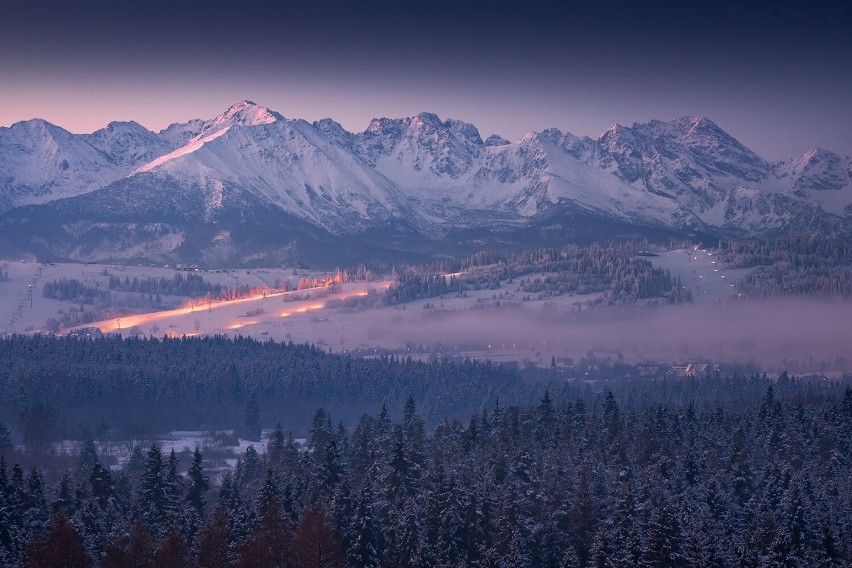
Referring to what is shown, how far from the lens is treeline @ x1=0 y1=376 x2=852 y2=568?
314 feet

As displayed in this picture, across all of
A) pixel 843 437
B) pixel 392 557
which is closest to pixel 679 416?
pixel 843 437

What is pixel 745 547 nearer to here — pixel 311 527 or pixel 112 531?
pixel 311 527

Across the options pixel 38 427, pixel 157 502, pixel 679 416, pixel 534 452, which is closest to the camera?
pixel 157 502

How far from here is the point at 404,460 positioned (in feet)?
377

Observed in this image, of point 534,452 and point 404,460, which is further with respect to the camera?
point 534,452

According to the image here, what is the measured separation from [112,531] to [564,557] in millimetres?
31371

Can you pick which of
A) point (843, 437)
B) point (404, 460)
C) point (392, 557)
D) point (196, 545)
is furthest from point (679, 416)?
point (196, 545)

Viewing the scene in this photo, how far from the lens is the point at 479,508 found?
107 m

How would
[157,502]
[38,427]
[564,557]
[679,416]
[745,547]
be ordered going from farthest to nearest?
[38,427]
[679,416]
[157,502]
[564,557]
[745,547]

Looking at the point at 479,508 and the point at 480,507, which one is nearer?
the point at 479,508

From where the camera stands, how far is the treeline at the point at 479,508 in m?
95.6

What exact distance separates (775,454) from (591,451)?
57.2 ft

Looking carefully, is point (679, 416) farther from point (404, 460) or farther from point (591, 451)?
point (404, 460)

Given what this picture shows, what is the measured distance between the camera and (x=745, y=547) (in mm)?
97250
